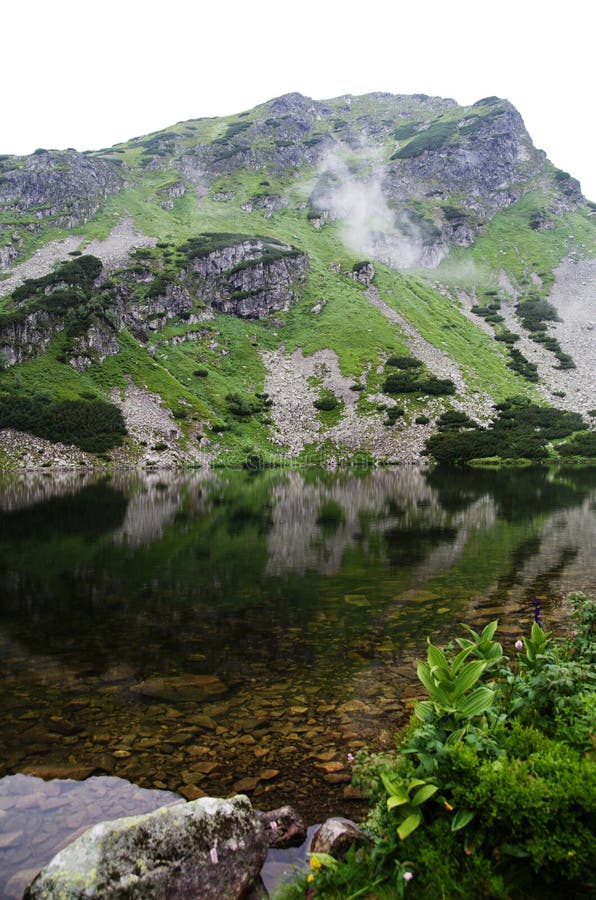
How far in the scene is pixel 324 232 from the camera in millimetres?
197375

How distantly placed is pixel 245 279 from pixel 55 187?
281 feet

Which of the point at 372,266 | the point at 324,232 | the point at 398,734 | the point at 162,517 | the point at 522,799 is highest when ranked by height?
the point at 324,232

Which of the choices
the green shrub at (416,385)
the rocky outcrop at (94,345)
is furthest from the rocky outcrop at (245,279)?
the green shrub at (416,385)

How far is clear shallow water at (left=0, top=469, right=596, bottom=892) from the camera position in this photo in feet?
28.7

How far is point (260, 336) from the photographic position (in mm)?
140625

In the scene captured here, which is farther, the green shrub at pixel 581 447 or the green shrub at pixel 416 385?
the green shrub at pixel 416 385

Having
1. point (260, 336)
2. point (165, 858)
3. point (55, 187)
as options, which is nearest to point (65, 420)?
point (260, 336)

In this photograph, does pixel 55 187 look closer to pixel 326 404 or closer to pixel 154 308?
pixel 154 308

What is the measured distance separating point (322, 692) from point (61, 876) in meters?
6.62

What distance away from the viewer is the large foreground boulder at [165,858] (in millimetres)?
5105

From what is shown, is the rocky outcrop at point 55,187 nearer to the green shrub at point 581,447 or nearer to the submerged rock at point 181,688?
the green shrub at point 581,447

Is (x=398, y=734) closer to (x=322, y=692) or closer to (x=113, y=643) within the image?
(x=322, y=692)

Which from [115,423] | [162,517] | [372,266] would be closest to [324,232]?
[372,266]

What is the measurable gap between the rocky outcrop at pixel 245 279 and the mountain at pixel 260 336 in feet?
1.50
